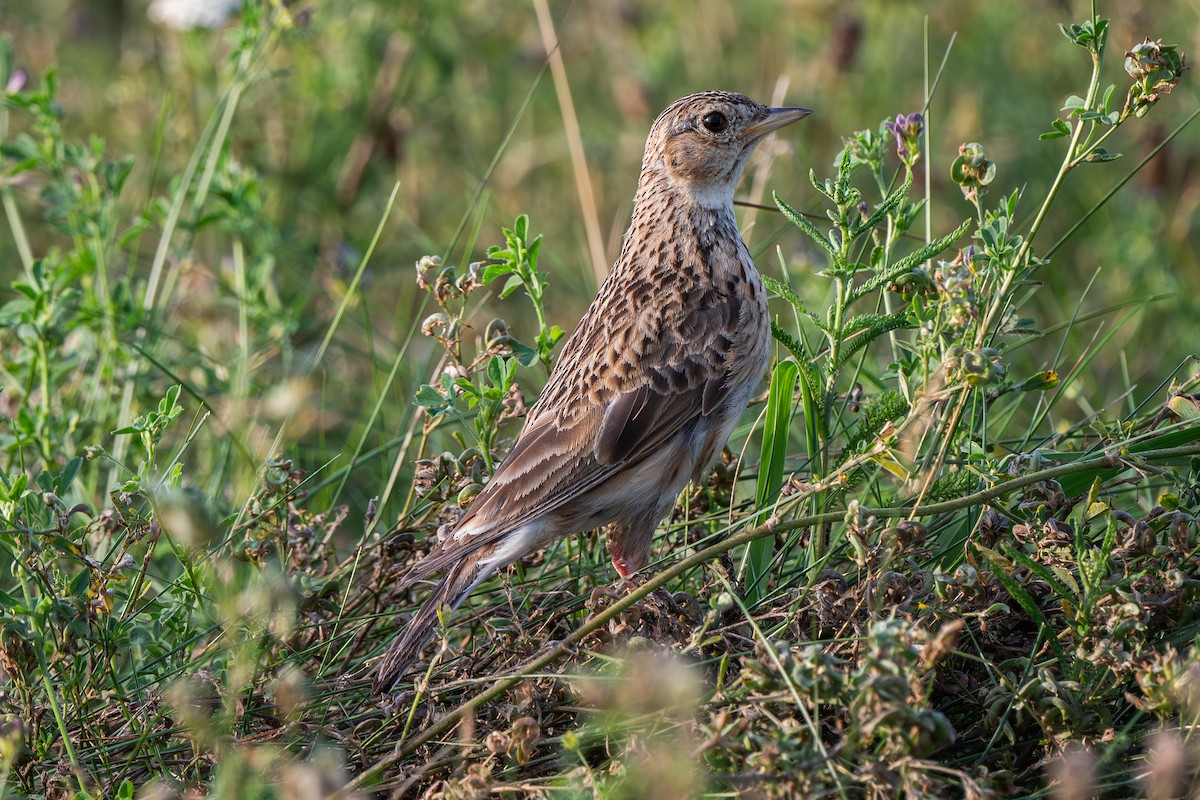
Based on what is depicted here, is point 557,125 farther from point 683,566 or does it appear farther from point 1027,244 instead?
point 683,566

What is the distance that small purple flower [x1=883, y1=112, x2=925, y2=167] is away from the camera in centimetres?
337

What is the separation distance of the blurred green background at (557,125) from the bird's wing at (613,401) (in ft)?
4.78

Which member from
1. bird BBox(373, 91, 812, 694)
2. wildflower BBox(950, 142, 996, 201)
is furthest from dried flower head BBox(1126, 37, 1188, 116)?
bird BBox(373, 91, 812, 694)

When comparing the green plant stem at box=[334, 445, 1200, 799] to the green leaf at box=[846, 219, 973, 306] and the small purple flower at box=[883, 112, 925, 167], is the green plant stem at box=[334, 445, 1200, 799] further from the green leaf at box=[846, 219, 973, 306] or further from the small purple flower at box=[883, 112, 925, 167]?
the small purple flower at box=[883, 112, 925, 167]

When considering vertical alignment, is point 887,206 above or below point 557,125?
below

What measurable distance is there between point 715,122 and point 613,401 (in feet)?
3.49

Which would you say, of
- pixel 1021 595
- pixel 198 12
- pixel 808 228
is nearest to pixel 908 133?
pixel 808 228

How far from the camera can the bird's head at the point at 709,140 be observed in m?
4.27

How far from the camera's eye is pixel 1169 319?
5879 millimetres

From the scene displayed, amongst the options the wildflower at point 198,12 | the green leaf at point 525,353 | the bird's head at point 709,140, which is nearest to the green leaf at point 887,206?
the green leaf at point 525,353

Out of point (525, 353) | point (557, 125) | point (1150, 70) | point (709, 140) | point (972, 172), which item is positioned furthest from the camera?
point (557, 125)

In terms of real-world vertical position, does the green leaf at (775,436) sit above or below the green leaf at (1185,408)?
above

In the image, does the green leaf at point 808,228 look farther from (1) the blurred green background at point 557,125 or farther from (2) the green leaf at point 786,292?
(1) the blurred green background at point 557,125

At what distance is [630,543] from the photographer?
366 cm
